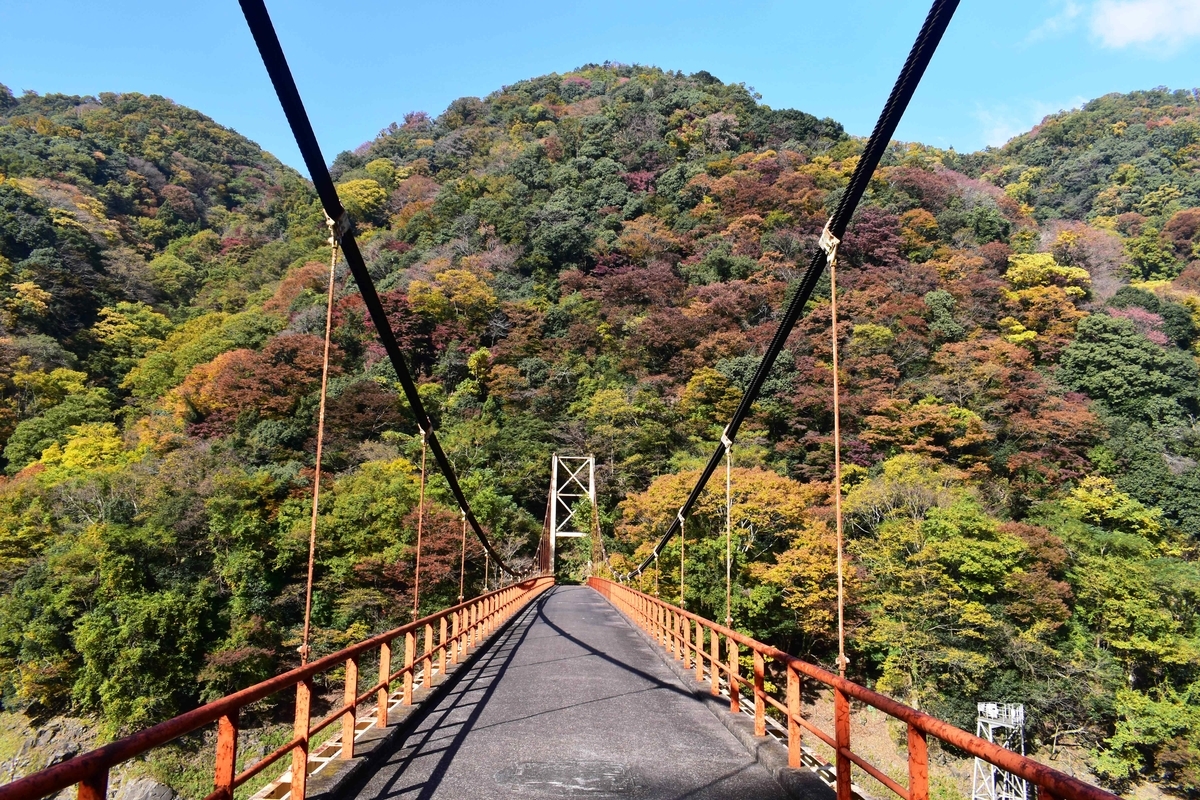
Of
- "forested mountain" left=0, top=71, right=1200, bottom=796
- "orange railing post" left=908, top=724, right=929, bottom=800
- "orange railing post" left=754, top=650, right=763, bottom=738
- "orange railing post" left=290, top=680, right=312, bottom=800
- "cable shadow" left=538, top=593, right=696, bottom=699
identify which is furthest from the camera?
"forested mountain" left=0, top=71, right=1200, bottom=796

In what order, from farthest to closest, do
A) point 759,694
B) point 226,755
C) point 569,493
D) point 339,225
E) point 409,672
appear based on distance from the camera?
point 569,493 < point 409,672 < point 759,694 < point 339,225 < point 226,755

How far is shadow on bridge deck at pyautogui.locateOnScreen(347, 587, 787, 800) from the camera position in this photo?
3.99 meters

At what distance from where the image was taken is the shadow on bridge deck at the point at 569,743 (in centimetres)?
399

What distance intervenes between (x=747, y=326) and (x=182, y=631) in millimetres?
28607

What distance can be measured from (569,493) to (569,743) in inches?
1596

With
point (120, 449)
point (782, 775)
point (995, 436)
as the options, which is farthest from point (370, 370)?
point (782, 775)

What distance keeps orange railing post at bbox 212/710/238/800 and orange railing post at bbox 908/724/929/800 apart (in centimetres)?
248

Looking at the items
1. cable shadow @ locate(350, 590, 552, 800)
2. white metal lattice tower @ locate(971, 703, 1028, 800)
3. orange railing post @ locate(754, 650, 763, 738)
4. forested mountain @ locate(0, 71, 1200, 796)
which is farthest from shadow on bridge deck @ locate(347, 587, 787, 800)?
white metal lattice tower @ locate(971, 703, 1028, 800)

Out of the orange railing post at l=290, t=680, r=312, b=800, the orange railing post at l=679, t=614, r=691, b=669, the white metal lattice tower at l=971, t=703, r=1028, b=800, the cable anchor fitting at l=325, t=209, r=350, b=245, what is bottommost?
the white metal lattice tower at l=971, t=703, r=1028, b=800

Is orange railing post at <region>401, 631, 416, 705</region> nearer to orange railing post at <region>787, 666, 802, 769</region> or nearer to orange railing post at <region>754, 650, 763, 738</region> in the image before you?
orange railing post at <region>754, 650, 763, 738</region>

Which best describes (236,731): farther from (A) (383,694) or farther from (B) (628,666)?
(B) (628,666)

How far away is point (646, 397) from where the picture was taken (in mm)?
35094

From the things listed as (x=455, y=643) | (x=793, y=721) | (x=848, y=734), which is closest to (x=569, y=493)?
(x=455, y=643)

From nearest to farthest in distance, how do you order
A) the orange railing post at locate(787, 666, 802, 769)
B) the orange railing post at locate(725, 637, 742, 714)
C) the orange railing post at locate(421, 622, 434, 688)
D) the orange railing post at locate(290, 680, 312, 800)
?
the orange railing post at locate(290, 680, 312, 800) → the orange railing post at locate(787, 666, 802, 769) → the orange railing post at locate(725, 637, 742, 714) → the orange railing post at locate(421, 622, 434, 688)
